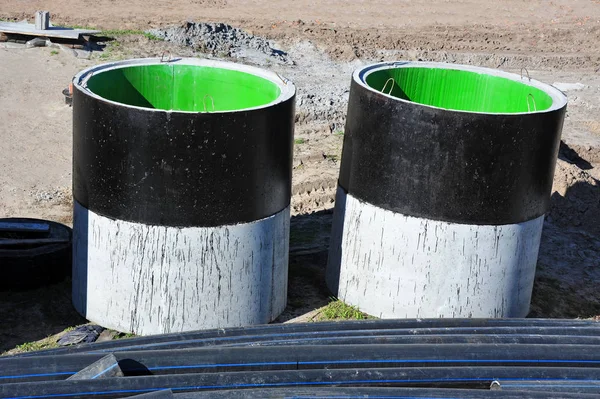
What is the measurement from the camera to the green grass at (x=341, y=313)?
6.71 metres

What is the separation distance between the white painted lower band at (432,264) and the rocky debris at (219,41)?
852 centimetres

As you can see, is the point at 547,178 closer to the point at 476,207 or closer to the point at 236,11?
the point at 476,207

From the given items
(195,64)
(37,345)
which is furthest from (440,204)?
(37,345)

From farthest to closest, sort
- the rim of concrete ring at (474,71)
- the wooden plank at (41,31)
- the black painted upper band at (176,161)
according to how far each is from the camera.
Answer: the wooden plank at (41,31)
the rim of concrete ring at (474,71)
the black painted upper band at (176,161)

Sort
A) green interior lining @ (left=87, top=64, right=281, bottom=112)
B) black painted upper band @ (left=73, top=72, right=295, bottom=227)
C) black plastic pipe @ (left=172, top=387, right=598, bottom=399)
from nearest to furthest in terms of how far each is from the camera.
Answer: black plastic pipe @ (left=172, top=387, right=598, bottom=399) < black painted upper band @ (left=73, top=72, right=295, bottom=227) < green interior lining @ (left=87, top=64, right=281, bottom=112)

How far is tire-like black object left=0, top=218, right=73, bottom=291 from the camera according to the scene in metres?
6.62

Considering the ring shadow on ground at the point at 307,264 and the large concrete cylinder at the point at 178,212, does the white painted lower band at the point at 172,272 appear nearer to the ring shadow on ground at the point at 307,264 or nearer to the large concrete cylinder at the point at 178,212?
the large concrete cylinder at the point at 178,212

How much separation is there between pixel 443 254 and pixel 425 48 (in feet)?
37.2

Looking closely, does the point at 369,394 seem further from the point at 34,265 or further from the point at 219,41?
the point at 219,41

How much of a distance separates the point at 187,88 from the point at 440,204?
2.42 m

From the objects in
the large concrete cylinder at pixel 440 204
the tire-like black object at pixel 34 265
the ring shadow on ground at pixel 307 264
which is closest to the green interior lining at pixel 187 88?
the large concrete cylinder at pixel 440 204

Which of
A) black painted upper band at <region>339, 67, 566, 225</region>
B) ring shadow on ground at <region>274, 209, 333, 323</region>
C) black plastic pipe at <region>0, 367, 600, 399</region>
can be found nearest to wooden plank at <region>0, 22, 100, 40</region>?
ring shadow on ground at <region>274, 209, 333, 323</region>

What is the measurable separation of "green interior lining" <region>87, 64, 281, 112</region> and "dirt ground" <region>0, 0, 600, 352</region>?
1.66m

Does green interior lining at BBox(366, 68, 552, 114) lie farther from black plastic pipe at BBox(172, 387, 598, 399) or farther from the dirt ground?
black plastic pipe at BBox(172, 387, 598, 399)
